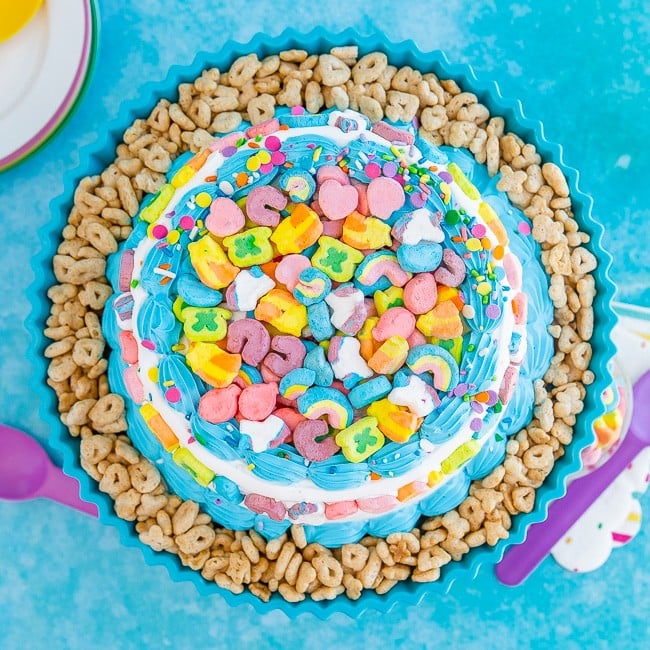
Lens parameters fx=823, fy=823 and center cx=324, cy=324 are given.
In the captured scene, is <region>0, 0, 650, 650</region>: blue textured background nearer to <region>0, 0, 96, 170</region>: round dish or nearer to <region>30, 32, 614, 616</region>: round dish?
<region>0, 0, 96, 170</region>: round dish

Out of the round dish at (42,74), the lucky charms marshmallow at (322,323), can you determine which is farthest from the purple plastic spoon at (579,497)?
the round dish at (42,74)

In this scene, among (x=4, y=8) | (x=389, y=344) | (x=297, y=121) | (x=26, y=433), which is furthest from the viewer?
(x=26, y=433)

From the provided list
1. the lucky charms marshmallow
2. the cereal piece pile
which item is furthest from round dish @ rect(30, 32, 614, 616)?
the lucky charms marshmallow

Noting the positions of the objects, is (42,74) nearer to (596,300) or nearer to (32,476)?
(32,476)

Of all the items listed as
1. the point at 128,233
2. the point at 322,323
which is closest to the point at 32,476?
the point at 128,233

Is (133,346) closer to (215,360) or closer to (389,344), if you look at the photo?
(215,360)

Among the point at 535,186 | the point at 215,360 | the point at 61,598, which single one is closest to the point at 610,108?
the point at 535,186
